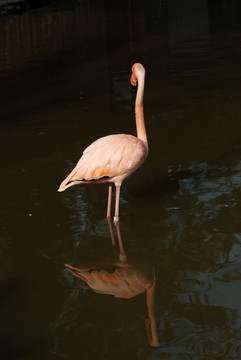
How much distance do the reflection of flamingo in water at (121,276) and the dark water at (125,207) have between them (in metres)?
0.06

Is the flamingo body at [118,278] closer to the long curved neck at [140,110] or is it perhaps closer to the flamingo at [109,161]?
the flamingo at [109,161]

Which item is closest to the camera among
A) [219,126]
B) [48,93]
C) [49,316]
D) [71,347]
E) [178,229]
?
[71,347]

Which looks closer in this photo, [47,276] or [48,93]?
[47,276]

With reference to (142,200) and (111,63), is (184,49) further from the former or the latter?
(142,200)

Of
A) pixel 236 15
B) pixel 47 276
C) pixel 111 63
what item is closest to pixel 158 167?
pixel 47 276

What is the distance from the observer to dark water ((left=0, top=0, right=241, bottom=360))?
4438 mm

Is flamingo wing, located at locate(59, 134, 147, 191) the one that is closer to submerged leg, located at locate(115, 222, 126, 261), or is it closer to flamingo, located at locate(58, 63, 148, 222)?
flamingo, located at locate(58, 63, 148, 222)

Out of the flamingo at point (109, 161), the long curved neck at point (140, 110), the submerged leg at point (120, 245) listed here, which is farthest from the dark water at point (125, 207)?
the long curved neck at point (140, 110)

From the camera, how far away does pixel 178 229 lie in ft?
19.3

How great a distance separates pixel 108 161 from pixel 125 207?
2.34 ft

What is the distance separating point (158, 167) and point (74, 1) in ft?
60.7

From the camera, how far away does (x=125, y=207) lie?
6523mm

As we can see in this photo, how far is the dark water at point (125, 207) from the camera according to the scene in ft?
14.6

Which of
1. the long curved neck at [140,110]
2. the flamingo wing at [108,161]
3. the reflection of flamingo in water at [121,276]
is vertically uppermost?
the long curved neck at [140,110]
